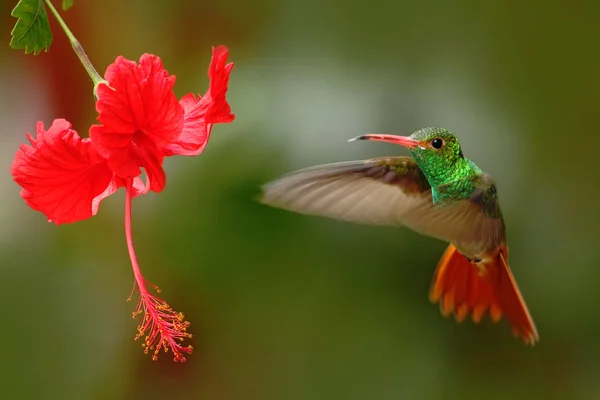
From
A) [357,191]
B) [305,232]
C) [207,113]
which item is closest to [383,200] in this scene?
[357,191]

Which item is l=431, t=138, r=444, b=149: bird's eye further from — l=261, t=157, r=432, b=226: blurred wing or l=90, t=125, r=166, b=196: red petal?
l=90, t=125, r=166, b=196: red petal

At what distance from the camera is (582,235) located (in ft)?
6.21

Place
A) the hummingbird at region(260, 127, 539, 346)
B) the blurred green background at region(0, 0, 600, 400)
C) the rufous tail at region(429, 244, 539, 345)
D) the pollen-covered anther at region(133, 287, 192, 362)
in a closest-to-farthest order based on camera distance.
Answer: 1. the pollen-covered anther at region(133, 287, 192, 362)
2. the hummingbird at region(260, 127, 539, 346)
3. the rufous tail at region(429, 244, 539, 345)
4. the blurred green background at region(0, 0, 600, 400)

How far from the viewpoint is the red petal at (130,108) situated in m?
0.63

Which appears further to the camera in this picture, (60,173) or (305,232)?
(305,232)

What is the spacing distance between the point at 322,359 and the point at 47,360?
696 millimetres

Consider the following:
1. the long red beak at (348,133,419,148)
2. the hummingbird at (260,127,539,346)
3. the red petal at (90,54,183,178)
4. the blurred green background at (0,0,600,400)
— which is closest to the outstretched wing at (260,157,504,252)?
the hummingbird at (260,127,539,346)

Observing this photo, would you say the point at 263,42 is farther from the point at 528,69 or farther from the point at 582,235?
the point at 582,235

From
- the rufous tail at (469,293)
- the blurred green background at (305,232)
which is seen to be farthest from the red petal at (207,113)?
the blurred green background at (305,232)

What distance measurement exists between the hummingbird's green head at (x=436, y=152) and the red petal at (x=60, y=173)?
339mm

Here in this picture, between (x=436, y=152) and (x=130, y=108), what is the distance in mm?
382

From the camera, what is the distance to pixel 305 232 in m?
1.86

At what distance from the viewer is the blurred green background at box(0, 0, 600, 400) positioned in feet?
6.07

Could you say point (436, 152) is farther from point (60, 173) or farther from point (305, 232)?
point (305, 232)
